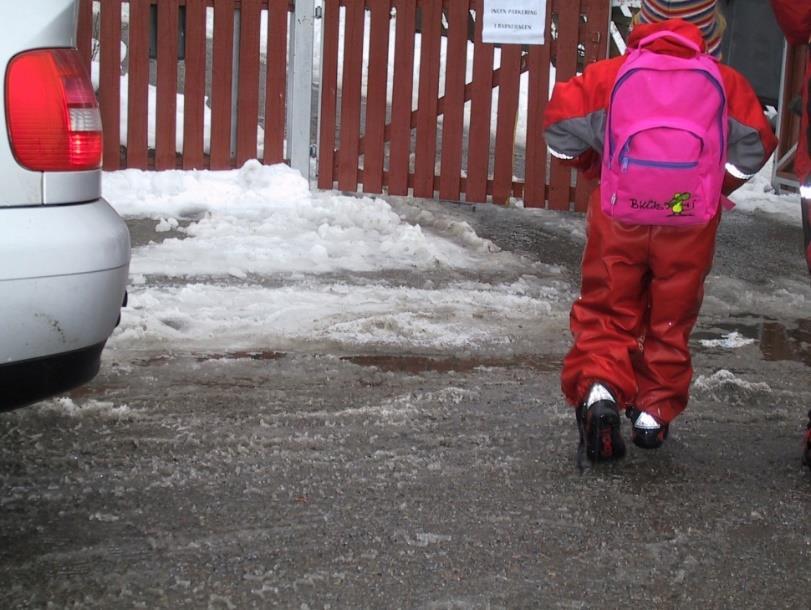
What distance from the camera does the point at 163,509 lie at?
365cm

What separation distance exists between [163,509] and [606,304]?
157cm

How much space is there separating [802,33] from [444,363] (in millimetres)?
2102

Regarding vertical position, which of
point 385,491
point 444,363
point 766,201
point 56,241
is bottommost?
point 766,201

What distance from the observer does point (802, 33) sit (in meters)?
4.04

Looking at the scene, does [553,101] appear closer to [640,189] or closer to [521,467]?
[640,189]

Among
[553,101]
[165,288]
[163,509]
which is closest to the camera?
[163,509]

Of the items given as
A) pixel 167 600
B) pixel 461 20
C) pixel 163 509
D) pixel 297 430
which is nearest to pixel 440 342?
pixel 297 430

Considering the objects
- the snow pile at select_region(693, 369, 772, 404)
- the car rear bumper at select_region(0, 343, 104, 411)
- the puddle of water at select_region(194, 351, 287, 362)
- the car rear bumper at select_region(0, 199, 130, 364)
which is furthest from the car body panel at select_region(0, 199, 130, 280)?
the snow pile at select_region(693, 369, 772, 404)

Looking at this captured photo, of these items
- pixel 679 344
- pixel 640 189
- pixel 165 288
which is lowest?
pixel 165 288

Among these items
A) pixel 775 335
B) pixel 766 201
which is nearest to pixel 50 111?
pixel 775 335

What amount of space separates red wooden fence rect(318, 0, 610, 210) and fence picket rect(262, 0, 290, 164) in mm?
211

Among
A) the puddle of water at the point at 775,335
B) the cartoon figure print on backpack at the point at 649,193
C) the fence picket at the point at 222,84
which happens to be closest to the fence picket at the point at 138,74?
the fence picket at the point at 222,84

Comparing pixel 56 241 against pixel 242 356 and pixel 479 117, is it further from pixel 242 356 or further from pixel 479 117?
pixel 479 117

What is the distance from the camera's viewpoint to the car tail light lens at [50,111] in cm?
312
